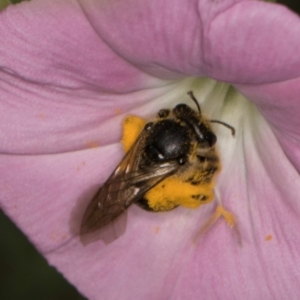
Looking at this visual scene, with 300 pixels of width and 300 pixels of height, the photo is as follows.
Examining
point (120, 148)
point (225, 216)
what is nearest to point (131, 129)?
point (120, 148)

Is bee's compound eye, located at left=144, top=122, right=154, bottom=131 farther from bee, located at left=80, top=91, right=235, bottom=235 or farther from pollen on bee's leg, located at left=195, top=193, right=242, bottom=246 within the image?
pollen on bee's leg, located at left=195, top=193, right=242, bottom=246

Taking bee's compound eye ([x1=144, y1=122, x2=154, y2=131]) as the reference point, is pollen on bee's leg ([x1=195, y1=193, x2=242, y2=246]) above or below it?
below

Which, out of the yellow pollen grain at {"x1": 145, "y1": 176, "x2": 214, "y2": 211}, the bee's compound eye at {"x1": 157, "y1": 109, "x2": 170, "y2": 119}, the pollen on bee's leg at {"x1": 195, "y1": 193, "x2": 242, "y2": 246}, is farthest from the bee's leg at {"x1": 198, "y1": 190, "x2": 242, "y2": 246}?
the bee's compound eye at {"x1": 157, "y1": 109, "x2": 170, "y2": 119}

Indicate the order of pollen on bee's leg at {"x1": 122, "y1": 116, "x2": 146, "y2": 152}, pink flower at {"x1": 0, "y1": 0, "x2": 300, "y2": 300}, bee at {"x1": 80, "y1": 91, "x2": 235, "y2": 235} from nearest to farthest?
pink flower at {"x1": 0, "y1": 0, "x2": 300, "y2": 300}
bee at {"x1": 80, "y1": 91, "x2": 235, "y2": 235}
pollen on bee's leg at {"x1": 122, "y1": 116, "x2": 146, "y2": 152}

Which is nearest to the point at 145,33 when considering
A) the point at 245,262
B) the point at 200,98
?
the point at 200,98

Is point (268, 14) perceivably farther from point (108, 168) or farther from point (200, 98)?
point (108, 168)

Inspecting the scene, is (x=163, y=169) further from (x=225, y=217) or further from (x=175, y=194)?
(x=225, y=217)
